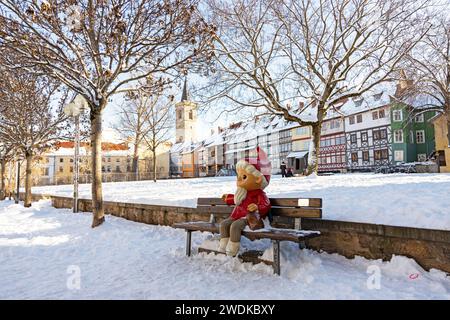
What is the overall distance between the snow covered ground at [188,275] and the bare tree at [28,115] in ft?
34.5

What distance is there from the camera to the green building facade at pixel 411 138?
4019 cm

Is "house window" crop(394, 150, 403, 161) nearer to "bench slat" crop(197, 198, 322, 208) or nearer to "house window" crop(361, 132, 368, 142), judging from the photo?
"house window" crop(361, 132, 368, 142)

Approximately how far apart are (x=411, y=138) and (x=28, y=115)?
41.0m

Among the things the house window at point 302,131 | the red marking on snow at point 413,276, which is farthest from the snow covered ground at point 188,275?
the house window at point 302,131

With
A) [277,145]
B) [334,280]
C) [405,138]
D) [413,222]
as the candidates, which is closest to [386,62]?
[413,222]

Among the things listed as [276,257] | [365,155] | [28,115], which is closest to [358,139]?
[365,155]

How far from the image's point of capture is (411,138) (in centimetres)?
4100

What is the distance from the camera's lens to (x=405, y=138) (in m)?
40.2

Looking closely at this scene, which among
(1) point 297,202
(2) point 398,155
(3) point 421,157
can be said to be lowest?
(1) point 297,202

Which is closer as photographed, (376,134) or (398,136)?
(398,136)

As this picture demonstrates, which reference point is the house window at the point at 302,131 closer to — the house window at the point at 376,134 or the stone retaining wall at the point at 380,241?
the house window at the point at 376,134

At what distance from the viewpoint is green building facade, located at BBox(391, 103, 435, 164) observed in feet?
132

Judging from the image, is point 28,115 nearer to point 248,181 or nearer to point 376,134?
point 248,181
